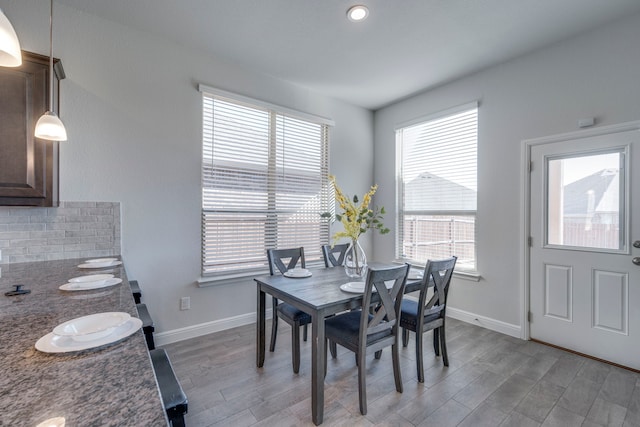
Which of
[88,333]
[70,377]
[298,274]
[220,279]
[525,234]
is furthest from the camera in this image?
[220,279]

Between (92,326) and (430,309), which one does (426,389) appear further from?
(92,326)

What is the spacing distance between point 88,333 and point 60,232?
2.06 meters

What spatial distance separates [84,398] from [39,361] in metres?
0.30

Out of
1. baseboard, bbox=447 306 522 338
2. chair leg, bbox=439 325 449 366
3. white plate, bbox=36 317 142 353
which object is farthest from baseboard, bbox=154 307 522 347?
white plate, bbox=36 317 142 353

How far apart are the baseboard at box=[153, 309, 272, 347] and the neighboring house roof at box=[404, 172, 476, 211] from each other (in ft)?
8.53

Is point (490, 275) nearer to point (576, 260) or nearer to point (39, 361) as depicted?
point (576, 260)

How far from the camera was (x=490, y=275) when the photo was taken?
333cm

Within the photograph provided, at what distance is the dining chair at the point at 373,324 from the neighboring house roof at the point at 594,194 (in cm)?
196

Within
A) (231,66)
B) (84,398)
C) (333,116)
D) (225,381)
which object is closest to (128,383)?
(84,398)

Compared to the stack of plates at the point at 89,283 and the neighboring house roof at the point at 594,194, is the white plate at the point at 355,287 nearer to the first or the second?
the stack of plates at the point at 89,283

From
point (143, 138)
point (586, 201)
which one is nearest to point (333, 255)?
point (143, 138)

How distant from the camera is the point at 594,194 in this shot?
266 centimetres

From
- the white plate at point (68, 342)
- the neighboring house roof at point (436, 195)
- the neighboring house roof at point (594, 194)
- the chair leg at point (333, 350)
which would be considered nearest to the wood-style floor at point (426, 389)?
the chair leg at point (333, 350)

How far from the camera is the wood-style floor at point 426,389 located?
6.11ft
